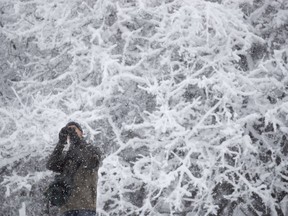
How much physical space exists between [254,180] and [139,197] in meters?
1.80

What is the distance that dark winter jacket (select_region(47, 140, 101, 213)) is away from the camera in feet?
13.1

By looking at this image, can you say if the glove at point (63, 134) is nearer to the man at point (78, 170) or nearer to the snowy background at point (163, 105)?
the man at point (78, 170)

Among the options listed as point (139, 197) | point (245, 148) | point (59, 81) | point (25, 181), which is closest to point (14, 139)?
point (25, 181)

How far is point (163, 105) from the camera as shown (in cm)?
611

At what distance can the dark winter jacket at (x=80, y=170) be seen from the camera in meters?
3.98

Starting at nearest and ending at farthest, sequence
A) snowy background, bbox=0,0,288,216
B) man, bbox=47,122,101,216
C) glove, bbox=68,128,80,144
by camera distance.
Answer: man, bbox=47,122,101,216 < glove, bbox=68,128,80,144 < snowy background, bbox=0,0,288,216

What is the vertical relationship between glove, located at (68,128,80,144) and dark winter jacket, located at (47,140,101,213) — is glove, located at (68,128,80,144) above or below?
above

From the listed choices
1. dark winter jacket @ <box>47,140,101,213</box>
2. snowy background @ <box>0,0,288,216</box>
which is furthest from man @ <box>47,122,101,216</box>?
snowy background @ <box>0,0,288,216</box>

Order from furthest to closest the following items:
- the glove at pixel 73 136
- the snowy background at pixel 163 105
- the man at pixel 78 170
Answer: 1. the snowy background at pixel 163 105
2. the glove at pixel 73 136
3. the man at pixel 78 170

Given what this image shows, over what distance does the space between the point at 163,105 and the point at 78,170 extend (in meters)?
2.33

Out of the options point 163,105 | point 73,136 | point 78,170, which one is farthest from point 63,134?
point 163,105

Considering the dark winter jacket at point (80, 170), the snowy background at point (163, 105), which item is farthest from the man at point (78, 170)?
the snowy background at point (163, 105)

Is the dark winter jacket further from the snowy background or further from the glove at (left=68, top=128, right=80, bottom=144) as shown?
the snowy background

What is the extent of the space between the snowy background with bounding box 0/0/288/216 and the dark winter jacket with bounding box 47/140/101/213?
1.91m
